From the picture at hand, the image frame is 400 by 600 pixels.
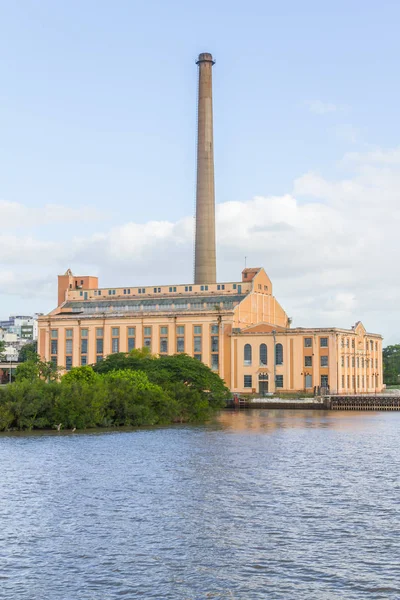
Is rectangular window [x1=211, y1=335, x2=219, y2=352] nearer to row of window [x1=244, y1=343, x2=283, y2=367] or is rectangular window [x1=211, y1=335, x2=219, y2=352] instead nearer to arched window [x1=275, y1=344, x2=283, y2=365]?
row of window [x1=244, y1=343, x2=283, y2=367]

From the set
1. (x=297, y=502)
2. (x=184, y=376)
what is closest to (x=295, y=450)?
(x=297, y=502)

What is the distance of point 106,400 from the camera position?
81.9 meters

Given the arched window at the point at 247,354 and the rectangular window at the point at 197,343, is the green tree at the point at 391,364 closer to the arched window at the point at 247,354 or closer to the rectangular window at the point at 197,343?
Answer: the arched window at the point at 247,354

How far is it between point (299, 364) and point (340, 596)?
384 ft

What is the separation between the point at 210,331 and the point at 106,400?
67.0m

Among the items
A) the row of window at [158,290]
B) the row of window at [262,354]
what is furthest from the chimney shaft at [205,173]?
the row of window at [262,354]

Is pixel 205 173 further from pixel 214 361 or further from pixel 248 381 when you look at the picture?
pixel 248 381

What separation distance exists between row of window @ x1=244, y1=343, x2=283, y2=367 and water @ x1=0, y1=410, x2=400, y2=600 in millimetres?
78889

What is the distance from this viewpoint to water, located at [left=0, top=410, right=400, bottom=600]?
26984mm

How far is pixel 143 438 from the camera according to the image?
233ft

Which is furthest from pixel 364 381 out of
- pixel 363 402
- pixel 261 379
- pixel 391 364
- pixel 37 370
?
pixel 37 370

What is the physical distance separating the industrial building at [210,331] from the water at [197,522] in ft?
256

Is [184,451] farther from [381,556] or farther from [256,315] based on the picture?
[256,315]

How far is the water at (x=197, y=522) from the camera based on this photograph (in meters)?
27.0
